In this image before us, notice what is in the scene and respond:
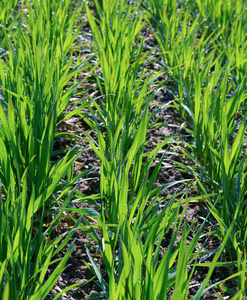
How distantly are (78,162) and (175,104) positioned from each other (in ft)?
1.91

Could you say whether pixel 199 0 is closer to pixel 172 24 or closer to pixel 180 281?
pixel 172 24

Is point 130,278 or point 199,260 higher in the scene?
point 130,278

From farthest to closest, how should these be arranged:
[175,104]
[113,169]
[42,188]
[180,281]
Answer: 1. [175,104]
2. [42,188]
3. [113,169]
4. [180,281]

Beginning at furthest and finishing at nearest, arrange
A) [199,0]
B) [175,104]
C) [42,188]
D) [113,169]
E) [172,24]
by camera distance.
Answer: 1. [199,0]
2. [172,24]
3. [175,104]
4. [42,188]
5. [113,169]

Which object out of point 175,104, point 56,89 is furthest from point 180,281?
point 175,104

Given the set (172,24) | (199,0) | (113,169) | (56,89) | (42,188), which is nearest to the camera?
(113,169)

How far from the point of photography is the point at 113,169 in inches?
47.2

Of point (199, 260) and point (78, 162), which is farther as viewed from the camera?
point (78, 162)

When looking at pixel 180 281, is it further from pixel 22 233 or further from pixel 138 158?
pixel 138 158

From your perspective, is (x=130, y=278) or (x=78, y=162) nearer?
(x=130, y=278)

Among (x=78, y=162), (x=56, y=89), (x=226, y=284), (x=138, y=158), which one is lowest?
(x=226, y=284)

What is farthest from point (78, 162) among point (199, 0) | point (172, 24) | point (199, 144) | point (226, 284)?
point (199, 0)

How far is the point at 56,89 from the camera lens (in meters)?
1.57

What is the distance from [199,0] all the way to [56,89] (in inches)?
60.2
